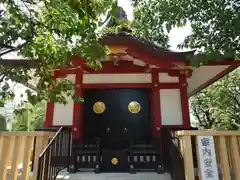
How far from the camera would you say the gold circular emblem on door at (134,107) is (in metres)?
6.21

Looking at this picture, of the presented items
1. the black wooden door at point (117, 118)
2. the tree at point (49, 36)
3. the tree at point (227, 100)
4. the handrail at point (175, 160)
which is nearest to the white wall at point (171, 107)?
the black wooden door at point (117, 118)

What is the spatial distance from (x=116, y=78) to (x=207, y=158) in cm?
363

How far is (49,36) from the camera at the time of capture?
105 inches

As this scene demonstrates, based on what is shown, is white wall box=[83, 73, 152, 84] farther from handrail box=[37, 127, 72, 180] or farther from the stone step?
the stone step

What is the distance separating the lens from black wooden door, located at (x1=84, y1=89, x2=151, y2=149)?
6133 mm

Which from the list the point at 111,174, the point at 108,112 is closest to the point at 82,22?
the point at 111,174

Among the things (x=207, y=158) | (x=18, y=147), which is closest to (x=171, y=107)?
(x=207, y=158)

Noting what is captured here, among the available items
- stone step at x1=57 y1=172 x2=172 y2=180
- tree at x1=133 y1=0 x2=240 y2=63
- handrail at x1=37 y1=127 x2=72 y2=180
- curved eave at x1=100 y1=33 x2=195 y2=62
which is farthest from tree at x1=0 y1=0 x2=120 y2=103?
curved eave at x1=100 y1=33 x2=195 y2=62

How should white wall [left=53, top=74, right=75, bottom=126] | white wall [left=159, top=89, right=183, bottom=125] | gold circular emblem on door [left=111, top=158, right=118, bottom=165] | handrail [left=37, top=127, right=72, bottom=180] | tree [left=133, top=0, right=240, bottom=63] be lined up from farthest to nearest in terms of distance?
1. white wall [left=53, top=74, right=75, bottom=126]
2. white wall [left=159, top=89, right=183, bottom=125]
3. gold circular emblem on door [left=111, top=158, right=118, bottom=165]
4. tree [left=133, top=0, right=240, bottom=63]
5. handrail [left=37, top=127, right=72, bottom=180]

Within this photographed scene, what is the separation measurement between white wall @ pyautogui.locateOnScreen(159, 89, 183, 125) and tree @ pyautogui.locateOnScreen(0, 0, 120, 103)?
359cm

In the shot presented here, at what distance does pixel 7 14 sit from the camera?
2.41m

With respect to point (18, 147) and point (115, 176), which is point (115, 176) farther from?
point (18, 147)

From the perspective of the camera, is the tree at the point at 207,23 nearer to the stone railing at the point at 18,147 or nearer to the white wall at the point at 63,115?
the stone railing at the point at 18,147

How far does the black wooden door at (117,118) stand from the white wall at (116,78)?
0.27m
